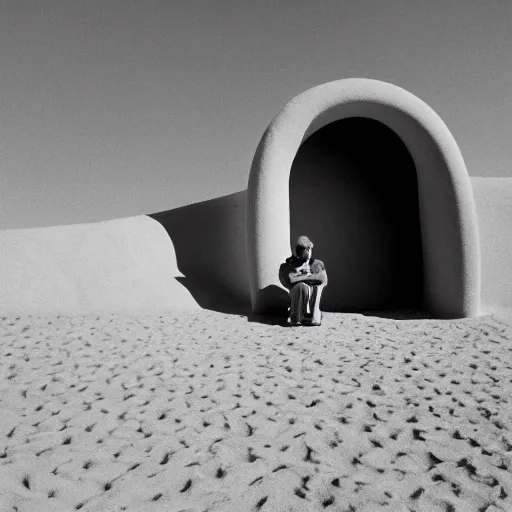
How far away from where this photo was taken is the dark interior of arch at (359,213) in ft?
22.2

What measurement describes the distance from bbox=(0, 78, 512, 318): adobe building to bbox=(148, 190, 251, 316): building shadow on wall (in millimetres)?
20

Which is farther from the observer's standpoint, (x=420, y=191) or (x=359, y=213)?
(x=359, y=213)

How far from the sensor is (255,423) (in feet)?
7.84

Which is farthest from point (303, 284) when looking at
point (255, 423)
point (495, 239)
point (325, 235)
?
point (495, 239)

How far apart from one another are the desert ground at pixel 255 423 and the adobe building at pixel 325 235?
4.86ft

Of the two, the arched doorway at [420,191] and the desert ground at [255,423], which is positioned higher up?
the arched doorway at [420,191]

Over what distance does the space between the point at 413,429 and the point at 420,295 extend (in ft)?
15.1

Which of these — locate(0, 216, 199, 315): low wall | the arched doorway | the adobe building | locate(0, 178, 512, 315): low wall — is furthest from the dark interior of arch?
locate(0, 216, 199, 315): low wall

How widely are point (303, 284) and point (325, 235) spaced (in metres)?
2.37

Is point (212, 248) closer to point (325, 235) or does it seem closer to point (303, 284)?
point (325, 235)

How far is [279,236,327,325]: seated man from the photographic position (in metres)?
4.86

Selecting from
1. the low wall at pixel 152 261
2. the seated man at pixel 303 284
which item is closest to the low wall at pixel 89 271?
the low wall at pixel 152 261

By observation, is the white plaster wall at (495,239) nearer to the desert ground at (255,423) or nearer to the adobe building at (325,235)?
the adobe building at (325,235)

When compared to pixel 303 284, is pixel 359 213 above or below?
above
